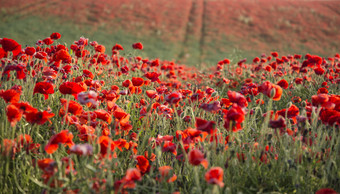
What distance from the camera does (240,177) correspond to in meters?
1.48

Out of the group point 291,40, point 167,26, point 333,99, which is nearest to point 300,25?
point 291,40

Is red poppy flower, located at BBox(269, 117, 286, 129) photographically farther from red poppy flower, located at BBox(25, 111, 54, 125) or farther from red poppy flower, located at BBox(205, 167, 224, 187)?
red poppy flower, located at BBox(25, 111, 54, 125)

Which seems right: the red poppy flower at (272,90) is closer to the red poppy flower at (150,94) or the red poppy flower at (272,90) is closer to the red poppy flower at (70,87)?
the red poppy flower at (150,94)

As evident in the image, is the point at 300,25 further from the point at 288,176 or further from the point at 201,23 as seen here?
the point at 288,176

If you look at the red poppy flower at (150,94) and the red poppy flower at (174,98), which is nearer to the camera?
the red poppy flower at (174,98)

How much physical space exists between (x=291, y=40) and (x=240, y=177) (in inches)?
835

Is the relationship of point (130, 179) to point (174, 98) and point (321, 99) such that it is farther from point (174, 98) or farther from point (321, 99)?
point (321, 99)

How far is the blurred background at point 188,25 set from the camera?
55.9 ft

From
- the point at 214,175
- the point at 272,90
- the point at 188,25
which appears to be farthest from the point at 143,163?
the point at 188,25

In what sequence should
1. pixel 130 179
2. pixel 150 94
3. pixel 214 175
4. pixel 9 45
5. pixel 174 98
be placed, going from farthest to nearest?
pixel 150 94
pixel 9 45
pixel 174 98
pixel 130 179
pixel 214 175

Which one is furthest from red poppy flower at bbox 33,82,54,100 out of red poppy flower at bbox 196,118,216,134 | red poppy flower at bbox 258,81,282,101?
red poppy flower at bbox 258,81,282,101

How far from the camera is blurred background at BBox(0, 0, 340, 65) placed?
671 inches

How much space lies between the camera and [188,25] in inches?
925

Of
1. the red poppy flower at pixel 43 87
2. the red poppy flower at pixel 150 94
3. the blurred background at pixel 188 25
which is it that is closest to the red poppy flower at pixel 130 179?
the red poppy flower at pixel 43 87
